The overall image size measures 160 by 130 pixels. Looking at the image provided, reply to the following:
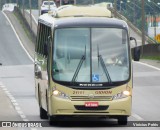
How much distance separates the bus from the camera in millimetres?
21359

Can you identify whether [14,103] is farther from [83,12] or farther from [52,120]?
[52,120]

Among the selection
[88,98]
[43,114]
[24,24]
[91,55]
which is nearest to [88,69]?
[91,55]

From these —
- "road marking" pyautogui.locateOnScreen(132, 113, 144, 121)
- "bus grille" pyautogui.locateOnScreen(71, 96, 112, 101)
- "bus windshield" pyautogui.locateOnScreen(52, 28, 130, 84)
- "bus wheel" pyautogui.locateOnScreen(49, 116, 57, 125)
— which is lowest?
"road marking" pyautogui.locateOnScreen(132, 113, 144, 121)

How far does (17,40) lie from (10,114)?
256 feet

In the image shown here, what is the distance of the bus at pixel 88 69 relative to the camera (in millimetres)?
21359

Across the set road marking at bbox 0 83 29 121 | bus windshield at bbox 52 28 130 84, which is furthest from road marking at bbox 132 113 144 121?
road marking at bbox 0 83 29 121

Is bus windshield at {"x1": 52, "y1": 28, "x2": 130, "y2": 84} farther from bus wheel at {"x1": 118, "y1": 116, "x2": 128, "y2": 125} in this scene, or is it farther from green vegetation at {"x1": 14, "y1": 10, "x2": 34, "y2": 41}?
green vegetation at {"x1": 14, "y1": 10, "x2": 34, "y2": 41}

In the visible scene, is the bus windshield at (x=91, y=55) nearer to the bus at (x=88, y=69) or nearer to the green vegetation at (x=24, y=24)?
the bus at (x=88, y=69)

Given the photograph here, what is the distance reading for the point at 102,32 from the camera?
22.2 meters

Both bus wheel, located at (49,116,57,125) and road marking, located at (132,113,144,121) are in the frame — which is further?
road marking, located at (132,113,144,121)

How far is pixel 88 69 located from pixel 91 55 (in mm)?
355

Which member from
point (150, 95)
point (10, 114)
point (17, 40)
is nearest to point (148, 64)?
point (150, 95)

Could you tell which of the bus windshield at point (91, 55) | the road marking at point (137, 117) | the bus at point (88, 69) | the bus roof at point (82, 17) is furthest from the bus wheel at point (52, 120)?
the road marking at point (137, 117)

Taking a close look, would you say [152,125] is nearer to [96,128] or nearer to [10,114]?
[96,128]
